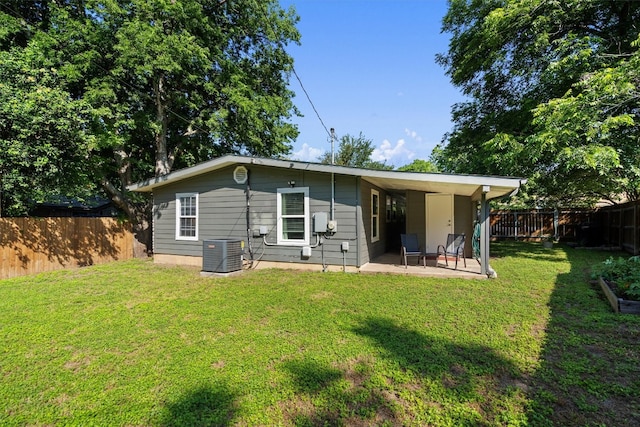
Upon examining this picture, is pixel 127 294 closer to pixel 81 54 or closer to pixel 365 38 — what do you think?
pixel 81 54

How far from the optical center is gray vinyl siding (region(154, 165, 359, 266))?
7137mm

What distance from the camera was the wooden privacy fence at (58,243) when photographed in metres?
7.75

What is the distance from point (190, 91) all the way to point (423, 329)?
11.0 meters

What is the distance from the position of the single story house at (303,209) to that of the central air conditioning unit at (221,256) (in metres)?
0.32

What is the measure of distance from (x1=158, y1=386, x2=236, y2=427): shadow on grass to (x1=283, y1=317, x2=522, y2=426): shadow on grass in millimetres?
447

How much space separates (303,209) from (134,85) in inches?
294

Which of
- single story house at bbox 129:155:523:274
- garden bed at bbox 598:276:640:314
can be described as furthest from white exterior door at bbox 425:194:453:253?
garden bed at bbox 598:276:640:314

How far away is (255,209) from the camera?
316 inches

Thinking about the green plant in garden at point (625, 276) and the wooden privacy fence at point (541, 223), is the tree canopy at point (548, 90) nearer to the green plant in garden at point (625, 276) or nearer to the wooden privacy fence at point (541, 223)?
the green plant in garden at point (625, 276)

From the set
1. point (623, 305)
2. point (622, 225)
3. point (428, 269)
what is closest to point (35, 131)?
point (428, 269)

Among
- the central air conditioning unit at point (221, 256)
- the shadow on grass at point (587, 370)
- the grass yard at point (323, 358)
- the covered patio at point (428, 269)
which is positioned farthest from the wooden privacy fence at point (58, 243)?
the shadow on grass at point (587, 370)

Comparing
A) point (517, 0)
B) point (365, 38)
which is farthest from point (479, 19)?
point (365, 38)

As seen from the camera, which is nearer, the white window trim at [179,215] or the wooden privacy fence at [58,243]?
the wooden privacy fence at [58,243]

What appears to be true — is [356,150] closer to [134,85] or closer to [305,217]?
[134,85]
